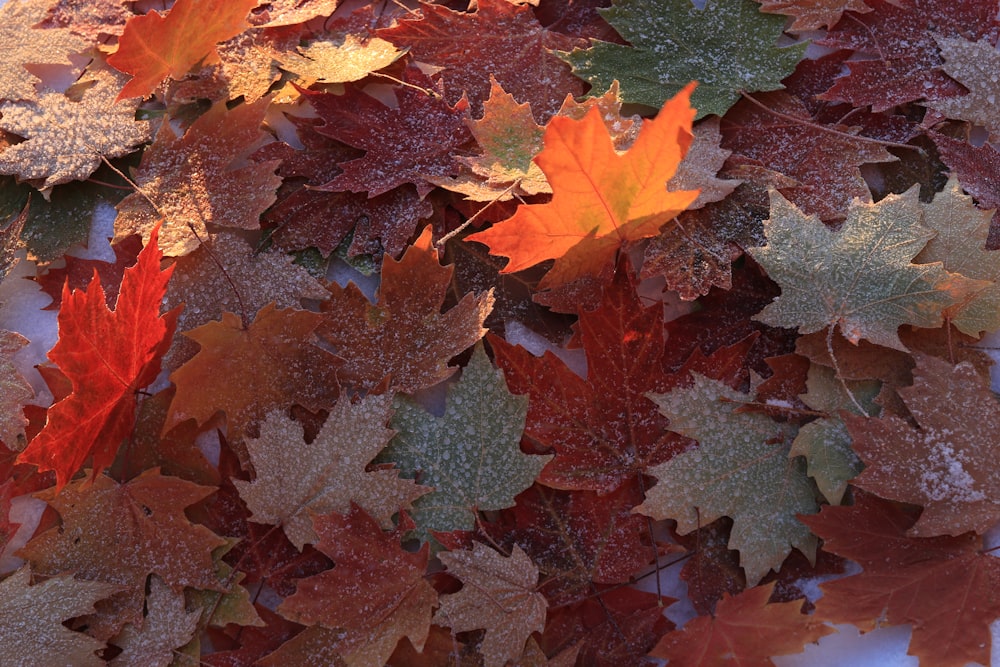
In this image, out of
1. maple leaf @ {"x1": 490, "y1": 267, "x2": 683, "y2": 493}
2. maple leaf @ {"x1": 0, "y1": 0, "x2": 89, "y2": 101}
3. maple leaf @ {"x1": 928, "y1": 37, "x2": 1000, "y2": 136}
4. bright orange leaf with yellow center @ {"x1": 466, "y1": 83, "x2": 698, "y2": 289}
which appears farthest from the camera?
maple leaf @ {"x1": 0, "y1": 0, "x2": 89, "y2": 101}

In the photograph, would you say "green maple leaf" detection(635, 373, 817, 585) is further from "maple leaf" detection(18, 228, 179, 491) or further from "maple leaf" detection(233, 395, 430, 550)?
"maple leaf" detection(18, 228, 179, 491)

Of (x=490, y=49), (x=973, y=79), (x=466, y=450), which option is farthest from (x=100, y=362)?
(x=973, y=79)

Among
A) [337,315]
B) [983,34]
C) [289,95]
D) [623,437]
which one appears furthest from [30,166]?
[983,34]

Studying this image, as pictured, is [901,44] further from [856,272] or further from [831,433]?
[831,433]

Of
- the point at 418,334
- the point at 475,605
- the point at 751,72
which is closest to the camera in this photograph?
the point at 475,605

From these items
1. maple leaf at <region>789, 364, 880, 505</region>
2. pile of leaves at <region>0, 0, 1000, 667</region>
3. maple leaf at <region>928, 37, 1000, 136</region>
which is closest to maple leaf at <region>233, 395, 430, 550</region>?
pile of leaves at <region>0, 0, 1000, 667</region>

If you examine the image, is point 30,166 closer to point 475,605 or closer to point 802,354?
point 475,605
